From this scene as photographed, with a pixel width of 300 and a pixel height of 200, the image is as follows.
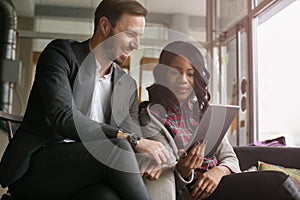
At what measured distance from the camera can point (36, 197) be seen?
1.16 m

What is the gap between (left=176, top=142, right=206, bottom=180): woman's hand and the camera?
1281 mm

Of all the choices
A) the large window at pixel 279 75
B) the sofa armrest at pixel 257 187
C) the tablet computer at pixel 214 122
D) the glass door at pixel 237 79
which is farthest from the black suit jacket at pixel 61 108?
the glass door at pixel 237 79

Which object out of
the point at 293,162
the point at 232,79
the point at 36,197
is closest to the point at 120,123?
the point at 36,197

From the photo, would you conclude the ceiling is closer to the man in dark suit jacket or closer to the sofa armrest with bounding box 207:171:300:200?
the man in dark suit jacket

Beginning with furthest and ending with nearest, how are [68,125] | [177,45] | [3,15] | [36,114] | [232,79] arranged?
[3,15], [232,79], [177,45], [36,114], [68,125]

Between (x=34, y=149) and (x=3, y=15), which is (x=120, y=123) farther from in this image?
(x=3, y=15)

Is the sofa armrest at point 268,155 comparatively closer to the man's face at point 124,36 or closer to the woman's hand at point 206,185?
the woman's hand at point 206,185

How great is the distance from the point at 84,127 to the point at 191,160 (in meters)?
0.38

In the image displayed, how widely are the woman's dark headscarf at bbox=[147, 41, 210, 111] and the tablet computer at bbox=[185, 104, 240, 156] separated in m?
0.26

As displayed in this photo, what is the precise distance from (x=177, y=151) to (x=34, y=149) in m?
0.52

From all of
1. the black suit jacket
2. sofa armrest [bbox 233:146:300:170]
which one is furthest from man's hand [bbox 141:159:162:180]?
sofa armrest [bbox 233:146:300:170]

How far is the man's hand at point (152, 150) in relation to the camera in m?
1.16

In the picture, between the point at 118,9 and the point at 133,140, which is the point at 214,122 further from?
the point at 118,9

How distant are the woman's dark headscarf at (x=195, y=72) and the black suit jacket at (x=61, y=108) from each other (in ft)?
0.92
